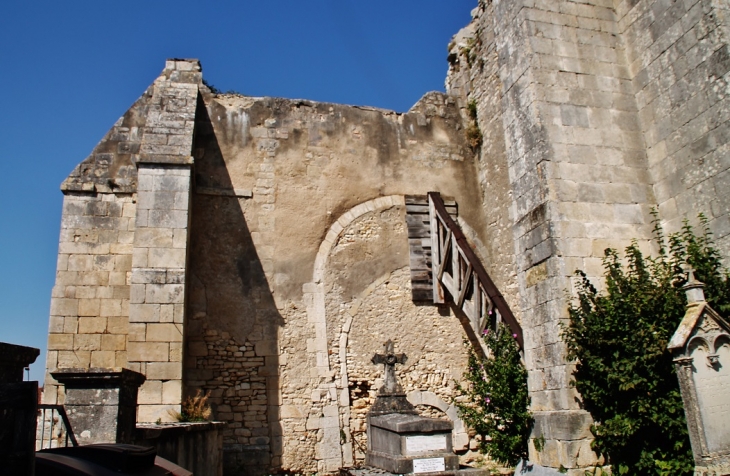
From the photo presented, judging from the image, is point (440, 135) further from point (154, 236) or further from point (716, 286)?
point (716, 286)

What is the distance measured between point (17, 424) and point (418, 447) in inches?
227

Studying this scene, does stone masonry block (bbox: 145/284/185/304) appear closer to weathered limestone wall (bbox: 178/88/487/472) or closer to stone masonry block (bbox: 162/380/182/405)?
stone masonry block (bbox: 162/380/182/405)

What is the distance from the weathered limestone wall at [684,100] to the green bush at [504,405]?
2.35 meters

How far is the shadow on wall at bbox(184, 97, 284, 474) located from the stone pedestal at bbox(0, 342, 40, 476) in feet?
22.6

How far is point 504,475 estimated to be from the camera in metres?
9.01

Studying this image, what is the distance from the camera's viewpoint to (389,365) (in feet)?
29.7

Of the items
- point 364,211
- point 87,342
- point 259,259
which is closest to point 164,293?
point 87,342

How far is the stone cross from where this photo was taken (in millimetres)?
8867

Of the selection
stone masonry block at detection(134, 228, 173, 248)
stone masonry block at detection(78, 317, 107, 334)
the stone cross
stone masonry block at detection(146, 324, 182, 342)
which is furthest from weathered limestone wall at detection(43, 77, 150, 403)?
the stone cross

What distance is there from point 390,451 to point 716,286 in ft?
13.7

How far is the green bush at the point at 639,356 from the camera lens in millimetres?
5750

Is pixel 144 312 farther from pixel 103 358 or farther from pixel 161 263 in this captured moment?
pixel 103 358

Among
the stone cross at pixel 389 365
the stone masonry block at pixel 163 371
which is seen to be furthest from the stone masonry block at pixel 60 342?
the stone cross at pixel 389 365

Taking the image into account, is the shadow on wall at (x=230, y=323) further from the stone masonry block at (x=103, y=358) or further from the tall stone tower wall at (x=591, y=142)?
the tall stone tower wall at (x=591, y=142)
